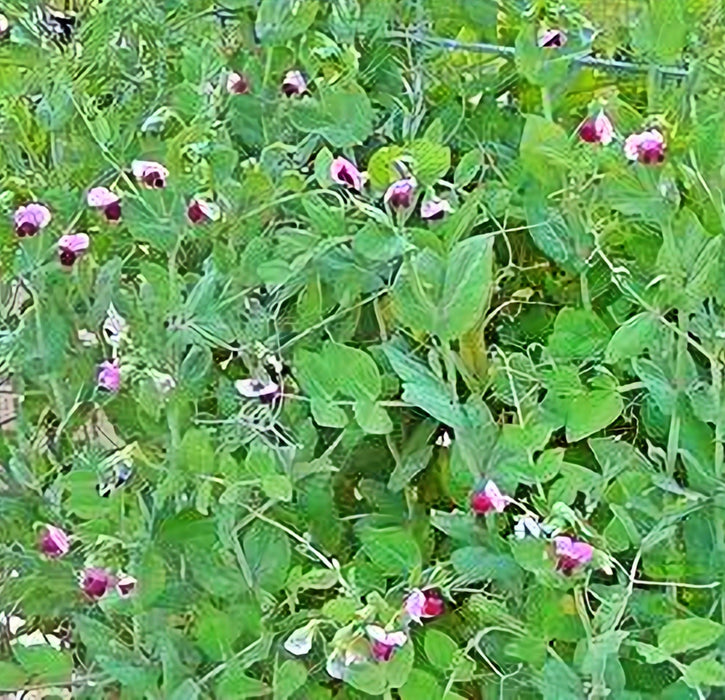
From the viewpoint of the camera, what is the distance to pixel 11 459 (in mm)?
876

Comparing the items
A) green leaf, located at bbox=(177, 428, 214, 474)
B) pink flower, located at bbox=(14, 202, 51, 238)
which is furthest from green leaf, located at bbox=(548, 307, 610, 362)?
pink flower, located at bbox=(14, 202, 51, 238)

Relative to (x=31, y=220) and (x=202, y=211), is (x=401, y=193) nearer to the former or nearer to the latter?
(x=202, y=211)

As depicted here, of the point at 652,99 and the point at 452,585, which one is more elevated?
the point at 652,99

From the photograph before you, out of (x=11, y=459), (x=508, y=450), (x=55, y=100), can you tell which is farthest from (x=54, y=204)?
(x=508, y=450)

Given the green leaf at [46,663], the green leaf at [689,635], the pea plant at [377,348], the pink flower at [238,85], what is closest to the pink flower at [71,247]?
the pea plant at [377,348]

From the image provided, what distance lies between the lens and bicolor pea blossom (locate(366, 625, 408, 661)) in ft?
2.22

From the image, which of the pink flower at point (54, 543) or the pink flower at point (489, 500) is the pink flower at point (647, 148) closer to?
the pink flower at point (489, 500)

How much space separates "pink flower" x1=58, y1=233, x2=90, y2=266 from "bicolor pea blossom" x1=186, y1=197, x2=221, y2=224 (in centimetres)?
10

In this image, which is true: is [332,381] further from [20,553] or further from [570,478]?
[20,553]

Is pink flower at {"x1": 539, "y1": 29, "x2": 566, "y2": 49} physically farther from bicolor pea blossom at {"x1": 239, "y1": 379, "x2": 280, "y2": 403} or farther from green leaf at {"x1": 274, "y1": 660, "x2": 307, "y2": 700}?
green leaf at {"x1": 274, "y1": 660, "x2": 307, "y2": 700}

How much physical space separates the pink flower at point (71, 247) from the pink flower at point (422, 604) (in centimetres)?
31

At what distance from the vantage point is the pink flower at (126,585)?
2.57 feet

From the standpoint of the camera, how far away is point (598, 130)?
27.6 inches

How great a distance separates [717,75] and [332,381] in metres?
0.28
